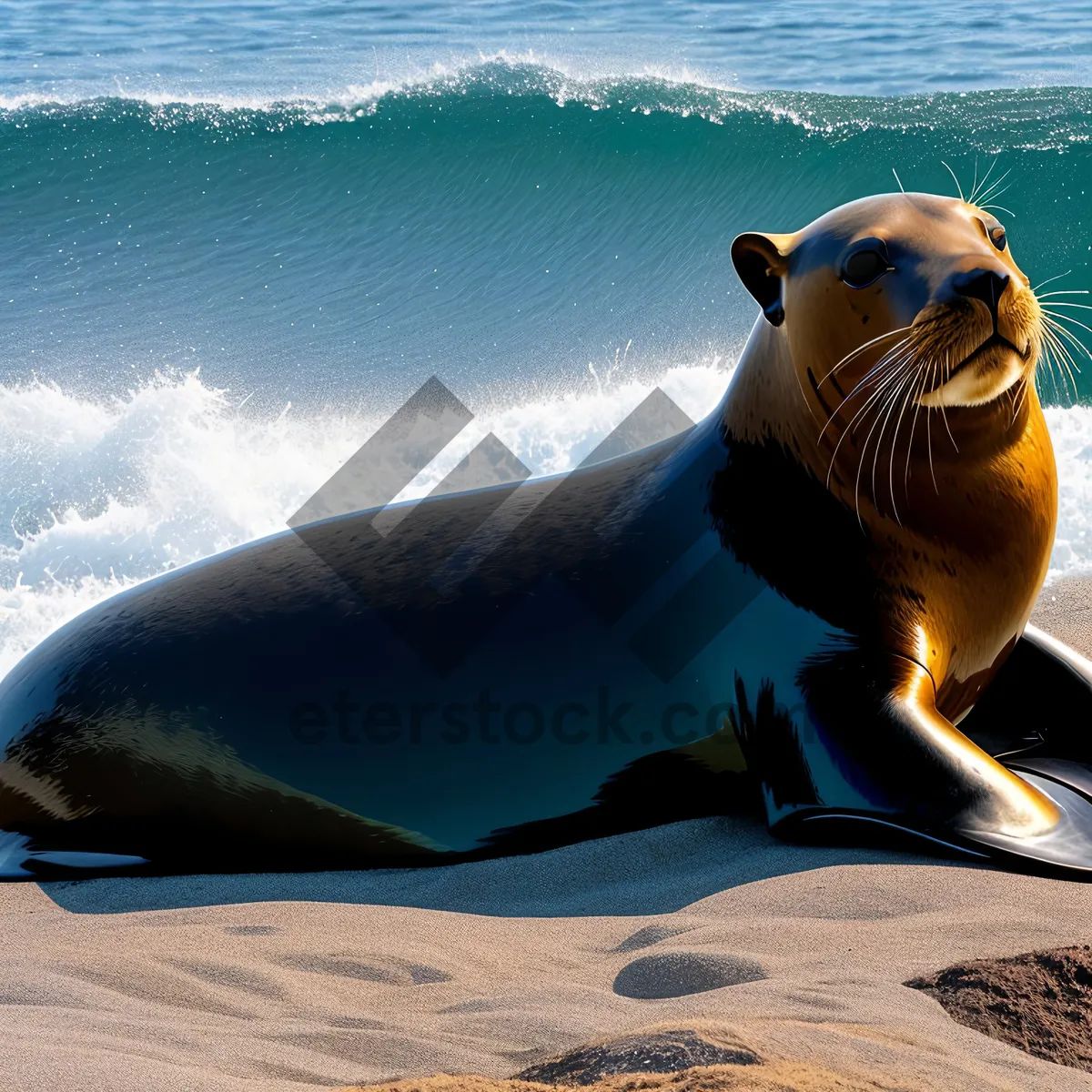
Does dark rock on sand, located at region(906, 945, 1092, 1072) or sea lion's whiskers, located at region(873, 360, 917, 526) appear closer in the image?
dark rock on sand, located at region(906, 945, 1092, 1072)

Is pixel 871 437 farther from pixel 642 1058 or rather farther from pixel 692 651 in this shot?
pixel 642 1058

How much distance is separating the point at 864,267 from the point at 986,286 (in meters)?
0.47

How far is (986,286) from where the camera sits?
4812 mm

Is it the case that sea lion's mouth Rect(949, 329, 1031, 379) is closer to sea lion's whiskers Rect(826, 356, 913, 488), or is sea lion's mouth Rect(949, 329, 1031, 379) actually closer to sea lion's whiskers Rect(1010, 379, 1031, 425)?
sea lion's whiskers Rect(826, 356, 913, 488)

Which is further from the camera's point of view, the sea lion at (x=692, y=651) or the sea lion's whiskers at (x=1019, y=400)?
the sea lion's whiskers at (x=1019, y=400)

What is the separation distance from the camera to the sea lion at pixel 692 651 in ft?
16.5

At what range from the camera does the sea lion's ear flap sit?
5.46 meters

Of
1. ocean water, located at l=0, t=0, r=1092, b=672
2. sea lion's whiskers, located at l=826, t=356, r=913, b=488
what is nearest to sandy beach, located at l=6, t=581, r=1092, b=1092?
sea lion's whiskers, located at l=826, t=356, r=913, b=488

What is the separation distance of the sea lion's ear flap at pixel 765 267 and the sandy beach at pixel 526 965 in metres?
1.88

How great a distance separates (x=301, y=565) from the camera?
6.14 metres

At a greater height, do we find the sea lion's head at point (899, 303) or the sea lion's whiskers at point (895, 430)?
the sea lion's head at point (899, 303)

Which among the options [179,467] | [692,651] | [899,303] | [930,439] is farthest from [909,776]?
[179,467]

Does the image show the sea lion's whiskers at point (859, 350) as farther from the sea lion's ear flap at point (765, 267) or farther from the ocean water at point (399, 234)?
the ocean water at point (399, 234)

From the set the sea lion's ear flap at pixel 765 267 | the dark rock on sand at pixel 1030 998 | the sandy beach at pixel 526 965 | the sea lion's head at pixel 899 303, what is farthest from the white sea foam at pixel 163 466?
the dark rock on sand at pixel 1030 998
